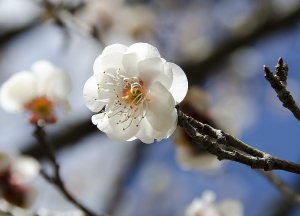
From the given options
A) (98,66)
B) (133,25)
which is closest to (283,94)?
(98,66)

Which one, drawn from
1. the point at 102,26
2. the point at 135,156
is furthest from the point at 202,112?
the point at 102,26

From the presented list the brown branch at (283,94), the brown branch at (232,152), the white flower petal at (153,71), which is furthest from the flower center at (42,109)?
the brown branch at (283,94)

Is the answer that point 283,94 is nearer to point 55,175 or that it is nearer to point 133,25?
point 55,175

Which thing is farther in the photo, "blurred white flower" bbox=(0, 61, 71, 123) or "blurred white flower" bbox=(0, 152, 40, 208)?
"blurred white flower" bbox=(0, 152, 40, 208)

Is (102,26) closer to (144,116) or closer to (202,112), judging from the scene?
(202,112)

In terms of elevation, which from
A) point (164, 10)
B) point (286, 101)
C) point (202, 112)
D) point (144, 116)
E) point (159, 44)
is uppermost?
point (164, 10)

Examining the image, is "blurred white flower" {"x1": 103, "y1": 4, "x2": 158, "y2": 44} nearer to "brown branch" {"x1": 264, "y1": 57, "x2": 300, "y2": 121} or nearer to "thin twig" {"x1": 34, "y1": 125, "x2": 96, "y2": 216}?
"thin twig" {"x1": 34, "y1": 125, "x2": 96, "y2": 216}

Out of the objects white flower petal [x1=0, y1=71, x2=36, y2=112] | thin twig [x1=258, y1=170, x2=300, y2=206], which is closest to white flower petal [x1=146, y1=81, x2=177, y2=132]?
thin twig [x1=258, y1=170, x2=300, y2=206]
